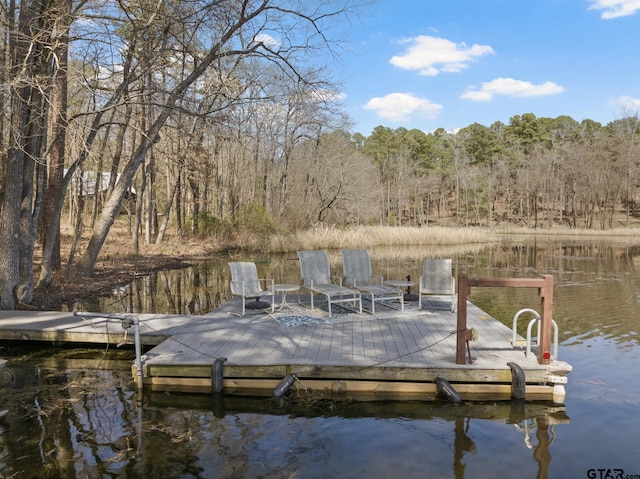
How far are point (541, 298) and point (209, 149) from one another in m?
22.5

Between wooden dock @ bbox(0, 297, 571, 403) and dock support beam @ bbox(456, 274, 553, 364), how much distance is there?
16 centimetres

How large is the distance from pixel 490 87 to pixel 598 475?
66573mm

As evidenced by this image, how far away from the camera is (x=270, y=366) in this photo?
5.70m

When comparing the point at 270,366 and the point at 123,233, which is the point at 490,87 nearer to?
the point at 123,233

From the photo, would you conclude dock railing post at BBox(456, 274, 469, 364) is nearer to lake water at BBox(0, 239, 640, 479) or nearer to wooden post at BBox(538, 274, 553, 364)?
lake water at BBox(0, 239, 640, 479)

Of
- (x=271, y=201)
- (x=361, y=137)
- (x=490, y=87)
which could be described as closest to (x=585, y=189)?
(x=490, y=87)

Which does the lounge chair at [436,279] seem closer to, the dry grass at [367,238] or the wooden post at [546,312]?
the wooden post at [546,312]

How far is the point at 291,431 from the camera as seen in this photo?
4895mm

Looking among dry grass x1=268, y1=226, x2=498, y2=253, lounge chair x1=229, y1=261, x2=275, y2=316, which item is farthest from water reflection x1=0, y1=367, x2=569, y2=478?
dry grass x1=268, y1=226, x2=498, y2=253

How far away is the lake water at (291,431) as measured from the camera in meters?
4.24

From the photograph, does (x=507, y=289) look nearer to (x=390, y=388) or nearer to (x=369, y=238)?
(x=390, y=388)

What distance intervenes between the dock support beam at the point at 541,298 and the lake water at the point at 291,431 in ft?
1.95

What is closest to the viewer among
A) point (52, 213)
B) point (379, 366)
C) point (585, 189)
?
point (379, 366)
